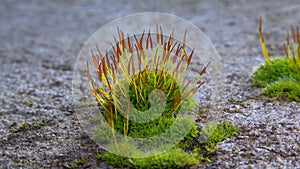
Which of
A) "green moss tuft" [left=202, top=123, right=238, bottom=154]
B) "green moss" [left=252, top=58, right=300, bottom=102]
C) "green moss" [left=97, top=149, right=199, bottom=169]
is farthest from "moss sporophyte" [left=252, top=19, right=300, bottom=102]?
"green moss" [left=97, top=149, right=199, bottom=169]

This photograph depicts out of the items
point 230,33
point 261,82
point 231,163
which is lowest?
point 231,163

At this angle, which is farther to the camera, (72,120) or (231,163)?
(72,120)

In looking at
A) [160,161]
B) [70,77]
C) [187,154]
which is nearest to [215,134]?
[187,154]

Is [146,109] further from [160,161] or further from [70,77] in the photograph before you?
[70,77]

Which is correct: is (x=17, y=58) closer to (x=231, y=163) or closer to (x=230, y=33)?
(x=230, y=33)

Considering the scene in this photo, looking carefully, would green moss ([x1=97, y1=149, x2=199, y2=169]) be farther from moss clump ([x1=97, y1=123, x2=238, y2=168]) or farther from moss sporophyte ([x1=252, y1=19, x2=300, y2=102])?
moss sporophyte ([x1=252, y1=19, x2=300, y2=102])

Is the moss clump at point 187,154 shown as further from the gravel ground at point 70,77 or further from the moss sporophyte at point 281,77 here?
the moss sporophyte at point 281,77

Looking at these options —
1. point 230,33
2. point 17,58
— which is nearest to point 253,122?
point 230,33
